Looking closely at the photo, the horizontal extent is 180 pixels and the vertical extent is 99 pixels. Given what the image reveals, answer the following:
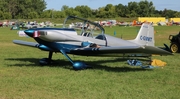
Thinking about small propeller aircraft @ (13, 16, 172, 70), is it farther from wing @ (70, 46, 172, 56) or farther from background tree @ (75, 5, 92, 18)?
background tree @ (75, 5, 92, 18)

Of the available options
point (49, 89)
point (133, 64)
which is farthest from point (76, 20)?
point (49, 89)

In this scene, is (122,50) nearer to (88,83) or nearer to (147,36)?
(88,83)

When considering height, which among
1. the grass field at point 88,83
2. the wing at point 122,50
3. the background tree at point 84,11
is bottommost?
the grass field at point 88,83

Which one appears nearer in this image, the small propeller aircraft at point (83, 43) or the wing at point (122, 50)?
the wing at point (122, 50)

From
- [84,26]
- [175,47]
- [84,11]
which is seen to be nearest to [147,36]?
[84,26]

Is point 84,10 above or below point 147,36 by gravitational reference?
above

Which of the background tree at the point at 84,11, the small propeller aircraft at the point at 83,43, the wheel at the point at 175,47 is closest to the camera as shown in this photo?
the small propeller aircraft at the point at 83,43

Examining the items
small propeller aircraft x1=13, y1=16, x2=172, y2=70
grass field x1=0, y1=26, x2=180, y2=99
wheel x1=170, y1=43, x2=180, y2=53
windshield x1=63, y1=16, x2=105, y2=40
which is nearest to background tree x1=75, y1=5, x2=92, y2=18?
wheel x1=170, y1=43, x2=180, y2=53

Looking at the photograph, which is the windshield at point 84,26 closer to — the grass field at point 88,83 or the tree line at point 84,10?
the grass field at point 88,83

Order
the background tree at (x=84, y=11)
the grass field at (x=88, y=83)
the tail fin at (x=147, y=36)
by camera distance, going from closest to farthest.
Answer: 1. the grass field at (x=88, y=83)
2. the tail fin at (x=147, y=36)
3. the background tree at (x=84, y=11)

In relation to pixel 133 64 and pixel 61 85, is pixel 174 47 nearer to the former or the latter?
pixel 133 64

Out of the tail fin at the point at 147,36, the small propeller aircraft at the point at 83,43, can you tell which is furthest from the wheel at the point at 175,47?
the small propeller aircraft at the point at 83,43

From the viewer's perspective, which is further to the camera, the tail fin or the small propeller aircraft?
the tail fin

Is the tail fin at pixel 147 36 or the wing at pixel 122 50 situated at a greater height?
the tail fin at pixel 147 36
